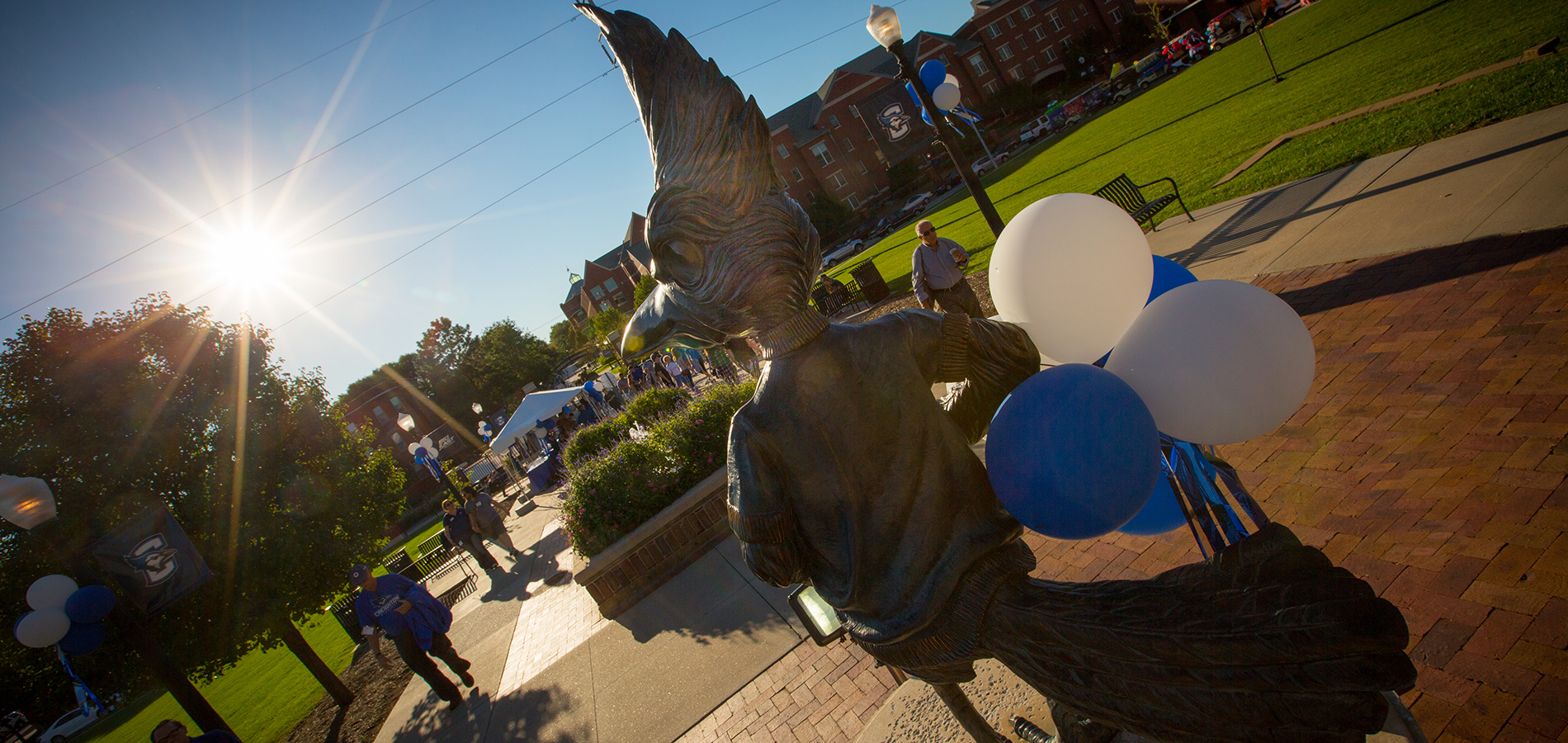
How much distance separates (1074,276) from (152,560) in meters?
7.93

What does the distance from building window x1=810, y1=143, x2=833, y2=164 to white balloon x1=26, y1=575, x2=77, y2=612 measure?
5181cm

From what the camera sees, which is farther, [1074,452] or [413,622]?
[413,622]

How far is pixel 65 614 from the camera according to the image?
5.42 metres

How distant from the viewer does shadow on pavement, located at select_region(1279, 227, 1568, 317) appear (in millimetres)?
4652

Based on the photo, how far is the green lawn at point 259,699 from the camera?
8867 mm

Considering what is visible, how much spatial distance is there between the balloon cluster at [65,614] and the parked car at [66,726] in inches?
463

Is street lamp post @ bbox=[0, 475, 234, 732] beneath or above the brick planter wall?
above

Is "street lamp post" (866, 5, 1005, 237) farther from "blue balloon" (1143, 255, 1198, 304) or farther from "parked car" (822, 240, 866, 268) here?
"parked car" (822, 240, 866, 268)

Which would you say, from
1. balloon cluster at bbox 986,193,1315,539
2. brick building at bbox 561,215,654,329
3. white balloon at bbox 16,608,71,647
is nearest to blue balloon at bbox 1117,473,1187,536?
balloon cluster at bbox 986,193,1315,539

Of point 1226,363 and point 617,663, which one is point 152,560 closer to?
point 617,663

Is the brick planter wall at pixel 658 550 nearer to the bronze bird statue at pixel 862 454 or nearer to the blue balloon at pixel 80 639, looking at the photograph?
the blue balloon at pixel 80 639

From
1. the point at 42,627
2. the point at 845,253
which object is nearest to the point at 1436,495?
the point at 42,627

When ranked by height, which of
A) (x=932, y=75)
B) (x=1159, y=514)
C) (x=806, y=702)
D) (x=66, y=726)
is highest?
(x=932, y=75)

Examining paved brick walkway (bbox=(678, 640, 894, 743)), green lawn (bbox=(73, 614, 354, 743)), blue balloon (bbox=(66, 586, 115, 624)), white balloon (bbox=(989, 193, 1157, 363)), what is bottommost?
paved brick walkway (bbox=(678, 640, 894, 743))
